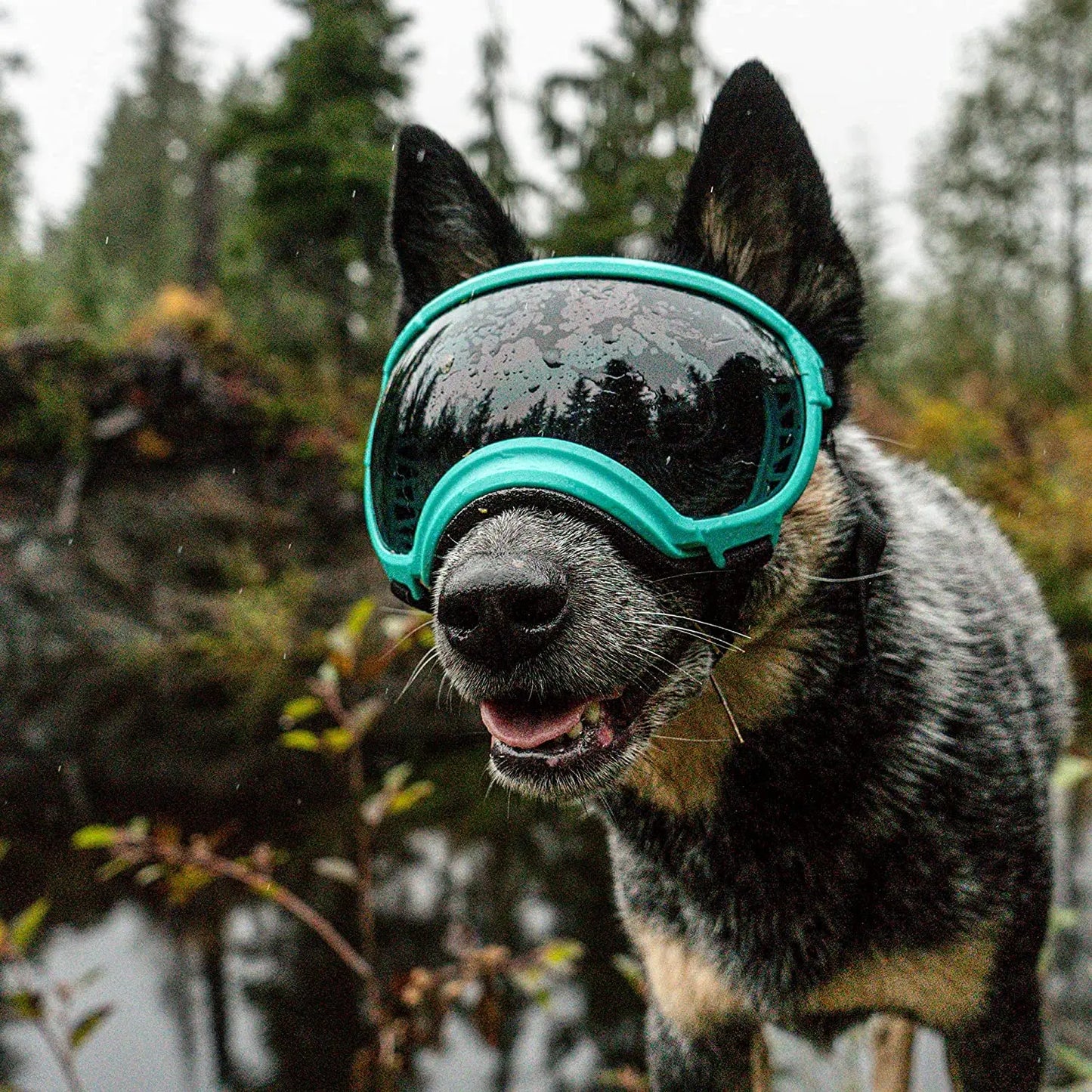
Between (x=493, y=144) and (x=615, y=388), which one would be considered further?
(x=493, y=144)

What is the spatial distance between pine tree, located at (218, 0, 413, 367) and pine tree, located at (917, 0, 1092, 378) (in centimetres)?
1687

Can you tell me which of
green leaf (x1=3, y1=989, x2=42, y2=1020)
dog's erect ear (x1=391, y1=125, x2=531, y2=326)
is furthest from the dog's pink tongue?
green leaf (x1=3, y1=989, x2=42, y2=1020)

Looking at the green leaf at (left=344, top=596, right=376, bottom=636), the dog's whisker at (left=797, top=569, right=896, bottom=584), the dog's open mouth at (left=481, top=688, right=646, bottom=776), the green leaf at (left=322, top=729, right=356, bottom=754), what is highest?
the dog's whisker at (left=797, top=569, right=896, bottom=584)

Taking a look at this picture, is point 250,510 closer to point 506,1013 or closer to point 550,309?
point 506,1013

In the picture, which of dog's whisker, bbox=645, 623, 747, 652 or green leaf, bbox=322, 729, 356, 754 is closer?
dog's whisker, bbox=645, 623, 747, 652

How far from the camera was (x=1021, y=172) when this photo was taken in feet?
81.0

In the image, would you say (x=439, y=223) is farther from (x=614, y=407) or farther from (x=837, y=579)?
(x=837, y=579)

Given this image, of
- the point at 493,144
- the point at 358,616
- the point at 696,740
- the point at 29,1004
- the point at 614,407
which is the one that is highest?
the point at 493,144

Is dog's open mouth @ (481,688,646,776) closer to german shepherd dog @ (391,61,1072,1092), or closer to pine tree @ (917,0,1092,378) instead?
german shepherd dog @ (391,61,1072,1092)

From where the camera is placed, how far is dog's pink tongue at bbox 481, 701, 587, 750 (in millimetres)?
1531

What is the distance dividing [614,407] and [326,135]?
1334 cm

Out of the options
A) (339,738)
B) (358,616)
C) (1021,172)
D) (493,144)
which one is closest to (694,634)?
(358,616)

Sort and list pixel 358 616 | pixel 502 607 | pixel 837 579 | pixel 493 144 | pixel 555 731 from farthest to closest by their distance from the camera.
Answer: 1. pixel 493 144
2. pixel 358 616
3. pixel 837 579
4. pixel 555 731
5. pixel 502 607

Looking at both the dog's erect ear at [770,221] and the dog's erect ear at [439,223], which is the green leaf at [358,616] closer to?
the dog's erect ear at [439,223]
